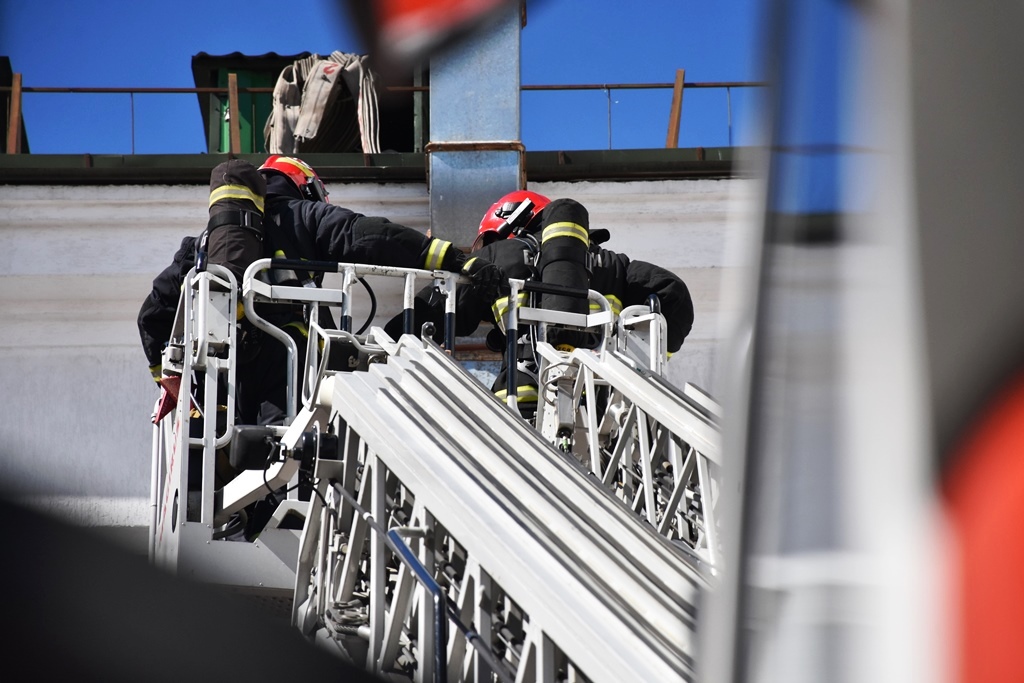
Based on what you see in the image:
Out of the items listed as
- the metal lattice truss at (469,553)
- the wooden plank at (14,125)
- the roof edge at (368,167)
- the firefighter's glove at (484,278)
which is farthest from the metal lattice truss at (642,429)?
the wooden plank at (14,125)

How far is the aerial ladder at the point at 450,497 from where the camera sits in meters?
3.38

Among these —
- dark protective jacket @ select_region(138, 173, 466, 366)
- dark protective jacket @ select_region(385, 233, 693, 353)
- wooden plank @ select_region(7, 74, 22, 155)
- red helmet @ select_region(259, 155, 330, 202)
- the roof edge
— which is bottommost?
dark protective jacket @ select_region(385, 233, 693, 353)

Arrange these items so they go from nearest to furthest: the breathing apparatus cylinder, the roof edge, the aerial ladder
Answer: the aerial ladder → the breathing apparatus cylinder → the roof edge

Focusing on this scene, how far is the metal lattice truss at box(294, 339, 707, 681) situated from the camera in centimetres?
326

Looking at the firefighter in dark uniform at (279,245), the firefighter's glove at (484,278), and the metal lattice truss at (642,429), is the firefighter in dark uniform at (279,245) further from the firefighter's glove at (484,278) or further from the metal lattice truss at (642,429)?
the metal lattice truss at (642,429)

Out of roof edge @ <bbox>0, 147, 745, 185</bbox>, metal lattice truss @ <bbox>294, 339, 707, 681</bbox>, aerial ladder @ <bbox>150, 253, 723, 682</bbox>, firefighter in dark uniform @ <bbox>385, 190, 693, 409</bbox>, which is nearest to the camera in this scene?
metal lattice truss @ <bbox>294, 339, 707, 681</bbox>

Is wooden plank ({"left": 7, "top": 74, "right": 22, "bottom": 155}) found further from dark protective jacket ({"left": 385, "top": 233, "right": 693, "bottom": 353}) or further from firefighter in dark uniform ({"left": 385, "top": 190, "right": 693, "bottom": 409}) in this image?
dark protective jacket ({"left": 385, "top": 233, "right": 693, "bottom": 353})

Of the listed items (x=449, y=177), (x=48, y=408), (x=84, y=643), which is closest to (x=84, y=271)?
(x=48, y=408)

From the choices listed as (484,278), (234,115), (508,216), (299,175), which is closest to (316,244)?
(299,175)

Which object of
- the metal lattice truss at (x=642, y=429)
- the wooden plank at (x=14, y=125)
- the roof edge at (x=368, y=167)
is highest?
the wooden plank at (x=14, y=125)

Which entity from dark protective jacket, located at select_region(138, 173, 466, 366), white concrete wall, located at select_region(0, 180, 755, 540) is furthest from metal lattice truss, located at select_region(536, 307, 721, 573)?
white concrete wall, located at select_region(0, 180, 755, 540)

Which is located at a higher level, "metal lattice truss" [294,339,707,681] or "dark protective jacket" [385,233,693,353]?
"dark protective jacket" [385,233,693,353]

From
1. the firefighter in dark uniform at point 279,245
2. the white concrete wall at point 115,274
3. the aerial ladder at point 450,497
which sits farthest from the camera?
the white concrete wall at point 115,274

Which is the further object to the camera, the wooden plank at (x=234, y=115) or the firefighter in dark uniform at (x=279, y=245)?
the wooden plank at (x=234, y=115)
